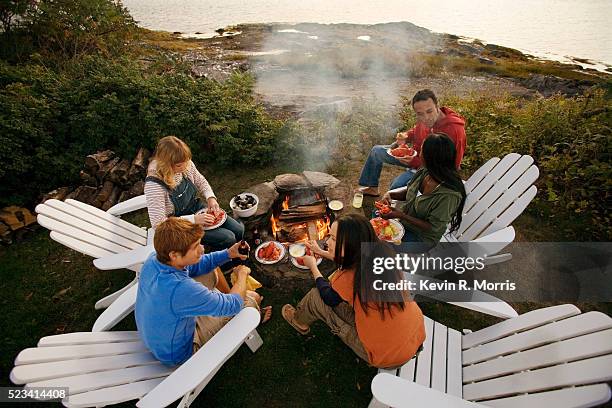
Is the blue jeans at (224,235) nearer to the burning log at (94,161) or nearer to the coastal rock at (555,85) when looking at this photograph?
the burning log at (94,161)

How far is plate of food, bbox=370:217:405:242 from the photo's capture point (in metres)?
3.87

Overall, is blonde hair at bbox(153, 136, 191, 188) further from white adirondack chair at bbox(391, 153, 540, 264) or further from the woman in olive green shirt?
white adirondack chair at bbox(391, 153, 540, 264)

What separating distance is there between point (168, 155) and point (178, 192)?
57cm

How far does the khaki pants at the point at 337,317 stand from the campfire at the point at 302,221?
120 centimetres

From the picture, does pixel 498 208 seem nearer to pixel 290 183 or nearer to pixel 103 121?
pixel 290 183

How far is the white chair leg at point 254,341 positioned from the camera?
3648 mm

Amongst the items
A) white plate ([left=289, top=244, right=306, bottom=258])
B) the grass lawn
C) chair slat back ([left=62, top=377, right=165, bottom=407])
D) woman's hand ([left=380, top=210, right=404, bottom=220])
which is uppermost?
woman's hand ([left=380, top=210, right=404, bottom=220])

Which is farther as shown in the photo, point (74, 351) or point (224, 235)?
point (224, 235)

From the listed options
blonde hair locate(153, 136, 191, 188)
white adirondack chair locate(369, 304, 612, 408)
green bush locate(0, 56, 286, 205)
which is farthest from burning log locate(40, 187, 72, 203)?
white adirondack chair locate(369, 304, 612, 408)

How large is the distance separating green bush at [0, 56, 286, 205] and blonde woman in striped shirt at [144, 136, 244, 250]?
2.26m

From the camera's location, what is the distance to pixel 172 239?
249 centimetres

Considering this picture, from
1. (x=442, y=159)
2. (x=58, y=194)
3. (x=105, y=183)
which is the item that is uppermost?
(x=442, y=159)

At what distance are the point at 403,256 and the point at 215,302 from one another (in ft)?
7.24

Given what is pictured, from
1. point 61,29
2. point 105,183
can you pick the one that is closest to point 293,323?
point 105,183
